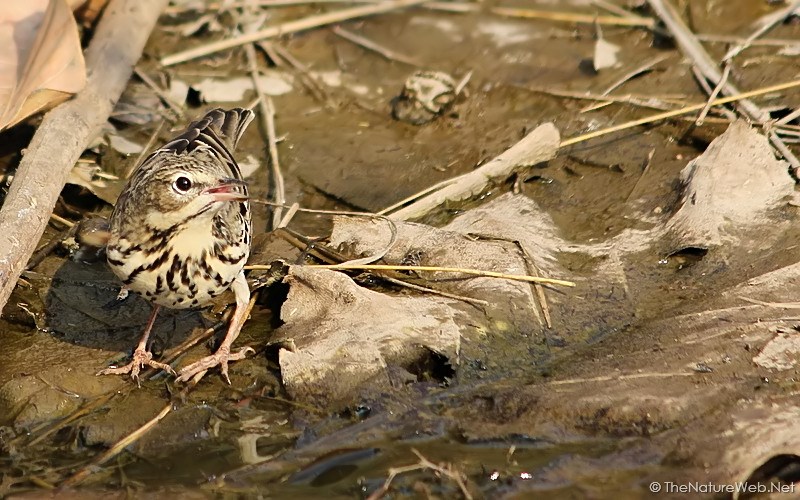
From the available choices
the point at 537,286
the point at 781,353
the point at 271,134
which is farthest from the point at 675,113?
the point at 271,134

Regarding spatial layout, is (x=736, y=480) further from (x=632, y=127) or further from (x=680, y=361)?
(x=632, y=127)

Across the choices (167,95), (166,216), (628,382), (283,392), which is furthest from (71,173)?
(628,382)

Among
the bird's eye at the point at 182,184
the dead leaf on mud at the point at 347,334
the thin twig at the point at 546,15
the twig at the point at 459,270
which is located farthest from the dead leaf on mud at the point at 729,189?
the bird's eye at the point at 182,184

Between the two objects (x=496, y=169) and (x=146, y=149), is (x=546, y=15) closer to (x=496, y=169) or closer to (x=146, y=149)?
(x=496, y=169)

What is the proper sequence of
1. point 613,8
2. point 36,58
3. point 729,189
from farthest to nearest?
point 613,8
point 36,58
point 729,189

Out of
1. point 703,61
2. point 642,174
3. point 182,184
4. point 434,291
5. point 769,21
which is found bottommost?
point 434,291

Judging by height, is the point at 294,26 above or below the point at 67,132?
above

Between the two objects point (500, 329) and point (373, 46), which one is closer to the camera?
point (500, 329)

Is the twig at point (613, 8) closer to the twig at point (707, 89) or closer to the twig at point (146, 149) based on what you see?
the twig at point (707, 89)
